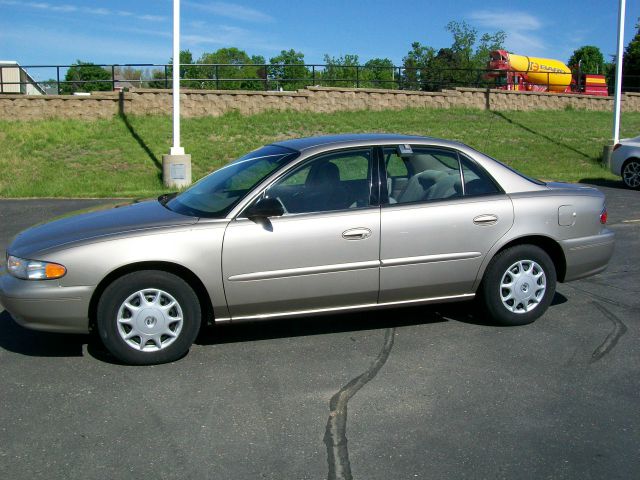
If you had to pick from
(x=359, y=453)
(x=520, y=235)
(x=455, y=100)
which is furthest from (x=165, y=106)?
(x=359, y=453)

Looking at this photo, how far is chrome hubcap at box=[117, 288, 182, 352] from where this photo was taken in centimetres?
495

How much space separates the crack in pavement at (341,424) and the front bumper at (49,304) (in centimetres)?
182

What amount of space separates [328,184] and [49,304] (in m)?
2.18

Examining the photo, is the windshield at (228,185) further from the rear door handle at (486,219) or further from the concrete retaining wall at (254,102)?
the concrete retaining wall at (254,102)

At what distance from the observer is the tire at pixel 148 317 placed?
16.1 feet

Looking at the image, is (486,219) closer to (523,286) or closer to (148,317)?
(523,286)

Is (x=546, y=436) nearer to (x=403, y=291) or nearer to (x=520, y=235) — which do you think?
(x=403, y=291)

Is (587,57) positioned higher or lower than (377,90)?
higher

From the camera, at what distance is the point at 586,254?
20.0 ft

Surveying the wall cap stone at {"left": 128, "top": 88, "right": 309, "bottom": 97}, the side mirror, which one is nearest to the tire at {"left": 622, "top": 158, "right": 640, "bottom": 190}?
the wall cap stone at {"left": 128, "top": 88, "right": 309, "bottom": 97}

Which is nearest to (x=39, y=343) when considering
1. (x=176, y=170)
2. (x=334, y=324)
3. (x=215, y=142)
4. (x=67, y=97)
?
(x=334, y=324)

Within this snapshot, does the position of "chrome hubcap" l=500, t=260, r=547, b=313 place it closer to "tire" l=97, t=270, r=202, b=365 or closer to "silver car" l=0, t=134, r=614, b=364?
"silver car" l=0, t=134, r=614, b=364

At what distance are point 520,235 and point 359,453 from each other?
2.72m

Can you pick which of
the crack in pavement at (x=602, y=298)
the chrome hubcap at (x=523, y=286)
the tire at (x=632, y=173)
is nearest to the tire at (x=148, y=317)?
the chrome hubcap at (x=523, y=286)
